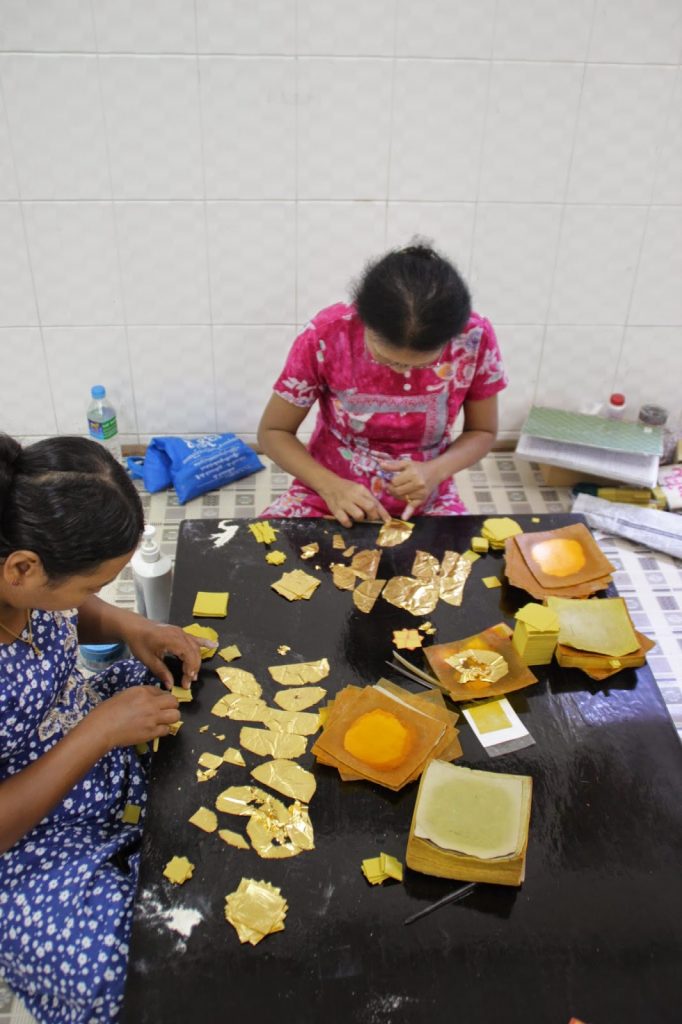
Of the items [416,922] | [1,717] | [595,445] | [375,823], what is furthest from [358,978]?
[595,445]

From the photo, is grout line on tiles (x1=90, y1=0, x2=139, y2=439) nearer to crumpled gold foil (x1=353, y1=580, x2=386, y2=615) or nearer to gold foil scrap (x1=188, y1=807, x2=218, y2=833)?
crumpled gold foil (x1=353, y1=580, x2=386, y2=615)

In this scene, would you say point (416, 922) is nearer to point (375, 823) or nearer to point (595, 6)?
point (375, 823)

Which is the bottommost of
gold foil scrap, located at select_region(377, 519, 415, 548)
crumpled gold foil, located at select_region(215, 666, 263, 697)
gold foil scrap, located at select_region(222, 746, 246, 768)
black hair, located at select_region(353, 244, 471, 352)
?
gold foil scrap, located at select_region(222, 746, 246, 768)

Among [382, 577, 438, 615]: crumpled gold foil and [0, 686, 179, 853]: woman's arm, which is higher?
[382, 577, 438, 615]: crumpled gold foil

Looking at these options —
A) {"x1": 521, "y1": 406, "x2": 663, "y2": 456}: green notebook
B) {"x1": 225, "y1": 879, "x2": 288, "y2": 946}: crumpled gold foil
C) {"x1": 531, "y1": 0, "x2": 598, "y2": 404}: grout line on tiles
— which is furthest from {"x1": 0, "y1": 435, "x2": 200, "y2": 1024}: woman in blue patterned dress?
{"x1": 531, "y1": 0, "x2": 598, "y2": 404}: grout line on tiles

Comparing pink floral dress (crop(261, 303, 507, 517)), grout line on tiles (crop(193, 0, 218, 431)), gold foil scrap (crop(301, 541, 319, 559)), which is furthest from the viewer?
grout line on tiles (crop(193, 0, 218, 431))

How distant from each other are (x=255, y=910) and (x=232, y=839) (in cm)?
11

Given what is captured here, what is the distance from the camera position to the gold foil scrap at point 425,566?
5.22 ft

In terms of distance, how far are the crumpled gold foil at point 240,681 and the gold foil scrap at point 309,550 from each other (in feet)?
1.11

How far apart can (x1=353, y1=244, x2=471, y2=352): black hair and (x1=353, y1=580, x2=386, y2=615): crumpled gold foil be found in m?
0.48

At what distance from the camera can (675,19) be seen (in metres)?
2.34

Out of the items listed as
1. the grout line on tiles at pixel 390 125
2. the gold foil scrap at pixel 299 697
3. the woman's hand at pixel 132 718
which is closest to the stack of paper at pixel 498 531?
the gold foil scrap at pixel 299 697

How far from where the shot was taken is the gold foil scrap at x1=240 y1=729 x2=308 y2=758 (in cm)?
123

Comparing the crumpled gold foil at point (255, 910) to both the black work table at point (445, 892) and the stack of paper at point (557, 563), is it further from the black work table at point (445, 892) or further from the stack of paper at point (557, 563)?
the stack of paper at point (557, 563)
